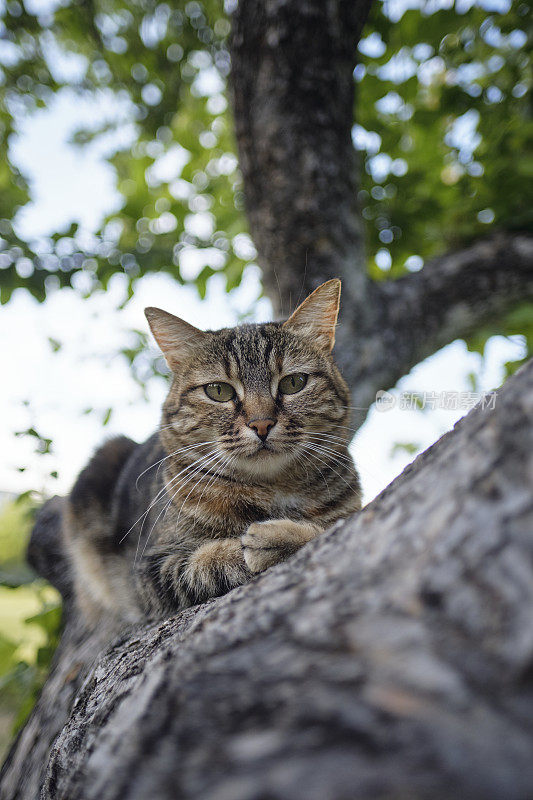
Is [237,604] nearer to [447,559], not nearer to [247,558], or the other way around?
[247,558]

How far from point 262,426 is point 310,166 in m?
1.64

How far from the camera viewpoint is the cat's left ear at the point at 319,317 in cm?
178

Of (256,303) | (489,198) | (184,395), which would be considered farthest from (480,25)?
(184,395)

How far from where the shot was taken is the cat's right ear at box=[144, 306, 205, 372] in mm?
1861

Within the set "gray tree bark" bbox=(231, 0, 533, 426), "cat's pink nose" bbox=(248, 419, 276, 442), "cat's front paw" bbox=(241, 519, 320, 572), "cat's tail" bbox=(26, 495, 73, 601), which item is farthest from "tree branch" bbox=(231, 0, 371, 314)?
"cat's tail" bbox=(26, 495, 73, 601)

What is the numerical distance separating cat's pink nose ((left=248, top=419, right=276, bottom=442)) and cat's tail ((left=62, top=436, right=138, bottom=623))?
92 centimetres

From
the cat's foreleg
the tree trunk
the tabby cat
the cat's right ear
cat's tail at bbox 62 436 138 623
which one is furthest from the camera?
cat's tail at bbox 62 436 138 623

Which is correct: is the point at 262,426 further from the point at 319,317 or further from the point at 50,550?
the point at 50,550

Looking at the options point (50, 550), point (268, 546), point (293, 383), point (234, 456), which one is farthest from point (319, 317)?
point (50, 550)

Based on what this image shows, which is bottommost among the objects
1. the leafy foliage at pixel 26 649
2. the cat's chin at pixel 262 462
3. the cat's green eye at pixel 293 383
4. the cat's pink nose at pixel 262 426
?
the leafy foliage at pixel 26 649

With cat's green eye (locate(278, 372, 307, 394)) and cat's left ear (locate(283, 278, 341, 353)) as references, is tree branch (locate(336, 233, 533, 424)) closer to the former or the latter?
cat's left ear (locate(283, 278, 341, 353))

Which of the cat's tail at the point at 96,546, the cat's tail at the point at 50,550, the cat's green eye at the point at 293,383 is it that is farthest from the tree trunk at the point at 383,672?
the cat's tail at the point at 50,550

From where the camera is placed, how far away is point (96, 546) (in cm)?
229

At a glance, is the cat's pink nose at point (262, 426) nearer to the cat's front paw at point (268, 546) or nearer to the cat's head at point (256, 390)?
the cat's head at point (256, 390)
